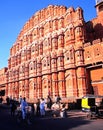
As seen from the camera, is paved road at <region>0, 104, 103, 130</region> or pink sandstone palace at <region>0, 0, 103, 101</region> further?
pink sandstone palace at <region>0, 0, 103, 101</region>

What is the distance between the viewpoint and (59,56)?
3588 centimetres

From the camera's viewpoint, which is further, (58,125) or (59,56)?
(59,56)

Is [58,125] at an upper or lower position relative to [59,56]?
lower

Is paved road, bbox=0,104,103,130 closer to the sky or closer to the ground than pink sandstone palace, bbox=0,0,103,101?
closer to the ground

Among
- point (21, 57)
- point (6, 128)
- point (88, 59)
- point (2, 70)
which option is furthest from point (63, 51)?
point (2, 70)

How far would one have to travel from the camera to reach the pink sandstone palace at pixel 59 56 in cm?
3180

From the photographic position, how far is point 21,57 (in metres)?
47.4

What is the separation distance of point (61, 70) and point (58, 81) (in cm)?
232

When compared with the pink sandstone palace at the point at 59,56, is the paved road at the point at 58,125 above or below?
below

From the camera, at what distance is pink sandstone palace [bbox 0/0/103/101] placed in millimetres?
31797

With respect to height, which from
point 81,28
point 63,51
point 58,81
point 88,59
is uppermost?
point 81,28

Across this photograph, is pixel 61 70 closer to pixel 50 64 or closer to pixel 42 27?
pixel 50 64

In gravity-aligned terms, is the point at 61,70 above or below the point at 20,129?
above

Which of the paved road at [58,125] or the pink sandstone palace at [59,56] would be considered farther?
the pink sandstone palace at [59,56]
